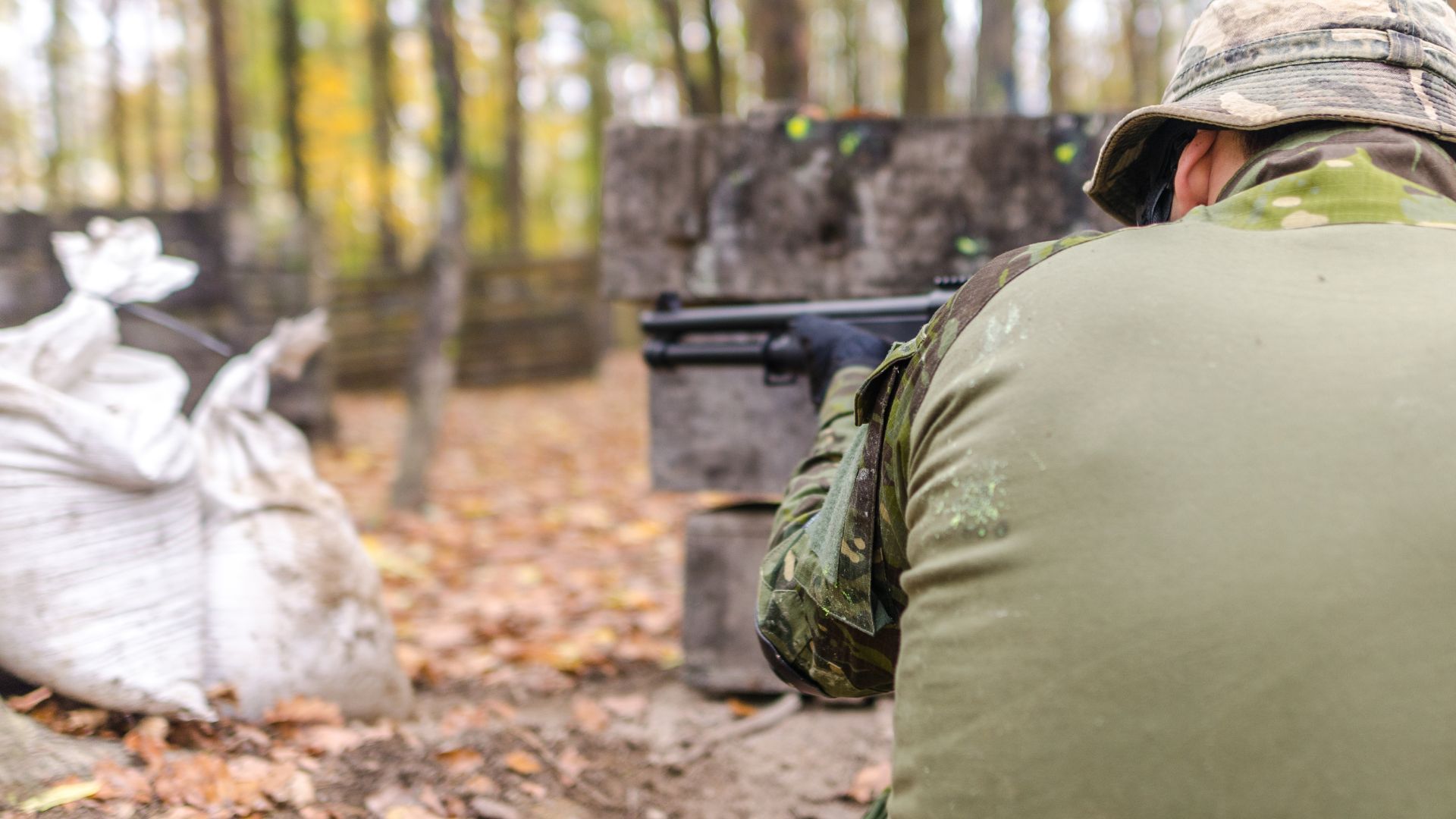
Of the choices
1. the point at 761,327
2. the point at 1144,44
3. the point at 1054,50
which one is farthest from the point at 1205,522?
the point at 1144,44

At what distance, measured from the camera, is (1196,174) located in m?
1.44

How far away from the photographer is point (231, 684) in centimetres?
224

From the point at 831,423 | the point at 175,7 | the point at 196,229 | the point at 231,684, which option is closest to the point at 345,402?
the point at 196,229

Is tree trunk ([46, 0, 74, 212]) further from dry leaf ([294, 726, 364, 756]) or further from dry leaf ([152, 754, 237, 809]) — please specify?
dry leaf ([152, 754, 237, 809])

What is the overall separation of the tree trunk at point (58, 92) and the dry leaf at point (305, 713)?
1740 centimetres

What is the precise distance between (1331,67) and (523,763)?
6.87 ft

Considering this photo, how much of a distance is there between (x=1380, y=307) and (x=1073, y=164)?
182cm

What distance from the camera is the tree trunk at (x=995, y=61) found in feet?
22.7

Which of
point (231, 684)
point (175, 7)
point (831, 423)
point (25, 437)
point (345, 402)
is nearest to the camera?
point (831, 423)

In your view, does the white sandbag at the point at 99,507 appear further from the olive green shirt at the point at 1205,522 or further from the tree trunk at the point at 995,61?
the tree trunk at the point at 995,61

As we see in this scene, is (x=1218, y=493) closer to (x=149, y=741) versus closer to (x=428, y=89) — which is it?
(x=149, y=741)

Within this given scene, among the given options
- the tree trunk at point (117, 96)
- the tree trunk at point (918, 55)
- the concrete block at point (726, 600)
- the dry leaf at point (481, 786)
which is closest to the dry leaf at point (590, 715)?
the concrete block at point (726, 600)

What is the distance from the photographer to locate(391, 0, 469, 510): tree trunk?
197 inches

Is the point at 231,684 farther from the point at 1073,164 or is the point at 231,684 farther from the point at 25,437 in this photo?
the point at 1073,164
